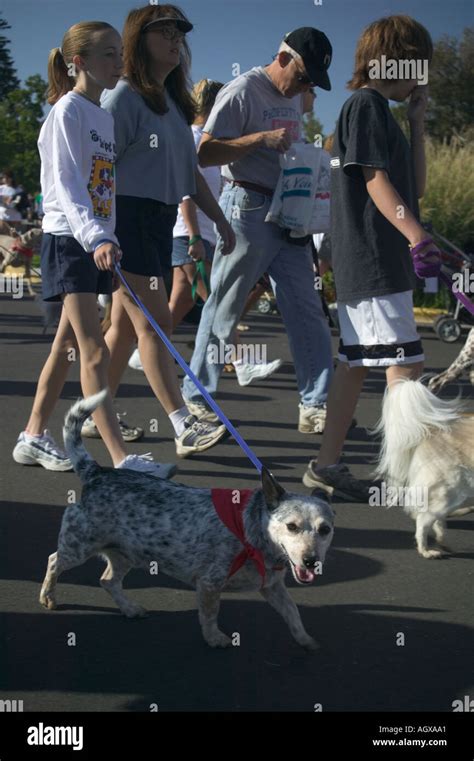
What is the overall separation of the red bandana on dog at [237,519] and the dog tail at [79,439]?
520 millimetres

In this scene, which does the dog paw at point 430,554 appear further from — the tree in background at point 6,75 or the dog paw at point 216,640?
the tree in background at point 6,75

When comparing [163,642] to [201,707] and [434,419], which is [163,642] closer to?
[201,707]

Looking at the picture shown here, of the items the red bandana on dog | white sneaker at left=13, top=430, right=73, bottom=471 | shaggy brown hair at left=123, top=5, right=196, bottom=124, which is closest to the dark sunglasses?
shaggy brown hair at left=123, top=5, right=196, bottom=124

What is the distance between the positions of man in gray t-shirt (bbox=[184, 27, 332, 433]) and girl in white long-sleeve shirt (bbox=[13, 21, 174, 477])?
1339 mm

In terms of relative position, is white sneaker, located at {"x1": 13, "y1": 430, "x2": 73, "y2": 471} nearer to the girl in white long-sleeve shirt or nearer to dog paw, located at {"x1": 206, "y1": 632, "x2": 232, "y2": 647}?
the girl in white long-sleeve shirt

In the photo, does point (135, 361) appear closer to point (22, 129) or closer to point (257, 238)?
point (257, 238)

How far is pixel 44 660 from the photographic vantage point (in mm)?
3848

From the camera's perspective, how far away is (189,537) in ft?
13.5

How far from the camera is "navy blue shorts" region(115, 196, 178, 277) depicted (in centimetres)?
630

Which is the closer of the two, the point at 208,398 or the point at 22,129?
the point at 208,398

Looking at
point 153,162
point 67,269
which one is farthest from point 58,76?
point 67,269

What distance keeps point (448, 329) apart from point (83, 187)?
8.34m

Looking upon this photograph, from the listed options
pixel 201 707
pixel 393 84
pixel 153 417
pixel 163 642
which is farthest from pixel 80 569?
pixel 153 417
